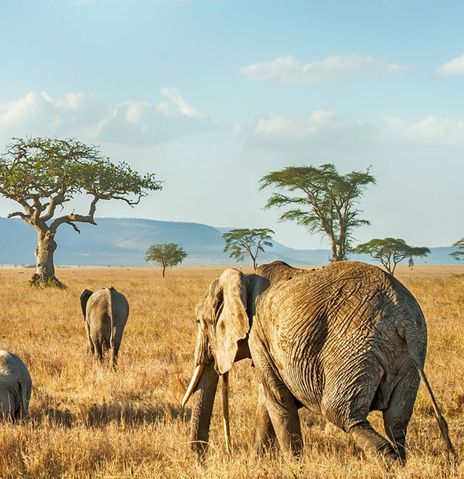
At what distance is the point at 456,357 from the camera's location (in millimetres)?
10336

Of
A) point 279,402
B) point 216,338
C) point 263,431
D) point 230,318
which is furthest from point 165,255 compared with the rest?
point 279,402

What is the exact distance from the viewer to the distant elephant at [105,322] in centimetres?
1141

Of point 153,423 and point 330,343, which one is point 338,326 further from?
point 153,423

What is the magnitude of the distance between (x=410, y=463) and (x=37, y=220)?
34.5 m

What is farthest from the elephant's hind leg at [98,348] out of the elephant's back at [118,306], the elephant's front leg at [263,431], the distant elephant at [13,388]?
the elephant's front leg at [263,431]

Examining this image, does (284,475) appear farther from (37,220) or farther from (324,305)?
(37,220)

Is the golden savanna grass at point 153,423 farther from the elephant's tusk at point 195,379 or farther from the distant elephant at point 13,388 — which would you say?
the elephant's tusk at point 195,379

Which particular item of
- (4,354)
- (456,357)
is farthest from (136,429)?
(456,357)

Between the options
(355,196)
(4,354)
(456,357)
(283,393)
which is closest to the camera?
(283,393)

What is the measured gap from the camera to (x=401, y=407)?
463cm

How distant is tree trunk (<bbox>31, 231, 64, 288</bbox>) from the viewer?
117 feet

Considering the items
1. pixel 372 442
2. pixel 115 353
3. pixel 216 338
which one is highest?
pixel 216 338

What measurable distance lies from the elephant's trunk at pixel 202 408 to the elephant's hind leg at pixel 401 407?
5.42ft

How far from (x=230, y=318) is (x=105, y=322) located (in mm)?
6597
